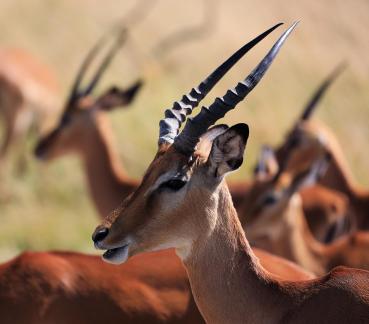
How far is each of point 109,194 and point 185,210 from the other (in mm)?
5075

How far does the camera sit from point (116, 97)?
1024cm

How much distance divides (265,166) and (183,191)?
15.3 feet

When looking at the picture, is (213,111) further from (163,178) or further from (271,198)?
(271,198)

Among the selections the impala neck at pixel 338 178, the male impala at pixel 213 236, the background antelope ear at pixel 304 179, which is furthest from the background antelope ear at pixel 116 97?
the male impala at pixel 213 236

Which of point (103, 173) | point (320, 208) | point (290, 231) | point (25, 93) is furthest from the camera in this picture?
point (25, 93)

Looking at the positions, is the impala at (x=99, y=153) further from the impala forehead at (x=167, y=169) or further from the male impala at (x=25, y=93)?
the impala forehead at (x=167, y=169)

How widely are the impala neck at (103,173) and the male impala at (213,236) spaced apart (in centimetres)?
475

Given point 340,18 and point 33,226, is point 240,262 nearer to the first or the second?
point 33,226

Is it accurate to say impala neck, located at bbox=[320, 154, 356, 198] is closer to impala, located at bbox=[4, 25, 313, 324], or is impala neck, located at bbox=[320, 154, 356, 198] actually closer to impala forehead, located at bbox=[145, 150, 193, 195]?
impala, located at bbox=[4, 25, 313, 324]

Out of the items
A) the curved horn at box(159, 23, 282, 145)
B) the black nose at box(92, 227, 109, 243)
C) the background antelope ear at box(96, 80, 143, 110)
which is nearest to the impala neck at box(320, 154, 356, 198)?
the background antelope ear at box(96, 80, 143, 110)

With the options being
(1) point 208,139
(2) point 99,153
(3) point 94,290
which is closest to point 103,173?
(2) point 99,153

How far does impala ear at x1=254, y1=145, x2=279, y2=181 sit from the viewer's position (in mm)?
8516

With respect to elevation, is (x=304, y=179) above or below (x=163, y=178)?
below

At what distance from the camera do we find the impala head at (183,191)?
4.19 meters
